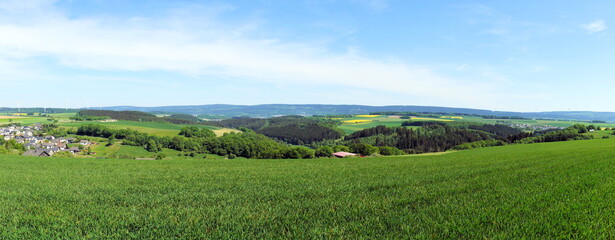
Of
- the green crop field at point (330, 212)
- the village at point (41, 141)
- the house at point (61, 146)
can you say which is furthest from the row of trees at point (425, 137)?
the house at point (61, 146)

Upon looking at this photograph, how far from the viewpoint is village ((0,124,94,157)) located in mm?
83562

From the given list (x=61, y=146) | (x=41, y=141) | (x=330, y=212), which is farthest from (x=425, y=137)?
(x=41, y=141)

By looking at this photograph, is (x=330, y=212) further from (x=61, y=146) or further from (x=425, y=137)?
(x=425, y=137)

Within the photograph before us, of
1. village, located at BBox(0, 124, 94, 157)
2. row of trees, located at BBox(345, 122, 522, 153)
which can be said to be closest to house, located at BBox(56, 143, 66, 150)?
village, located at BBox(0, 124, 94, 157)

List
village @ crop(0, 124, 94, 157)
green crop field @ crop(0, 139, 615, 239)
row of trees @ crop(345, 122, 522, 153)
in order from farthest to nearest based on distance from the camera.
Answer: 1. row of trees @ crop(345, 122, 522, 153)
2. village @ crop(0, 124, 94, 157)
3. green crop field @ crop(0, 139, 615, 239)

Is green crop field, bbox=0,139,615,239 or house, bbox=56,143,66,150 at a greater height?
green crop field, bbox=0,139,615,239

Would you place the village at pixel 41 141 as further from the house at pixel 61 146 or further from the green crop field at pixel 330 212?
the green crop field at pixel 330 212

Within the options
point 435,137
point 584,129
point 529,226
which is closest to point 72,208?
point 529,226

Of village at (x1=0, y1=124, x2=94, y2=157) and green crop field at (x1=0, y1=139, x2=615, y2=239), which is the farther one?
village at (x1=0, y1=124, x2=94, y2=157)

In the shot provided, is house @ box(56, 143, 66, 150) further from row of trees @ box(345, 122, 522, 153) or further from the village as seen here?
row of trees @ box(345, 122, 522, 153)

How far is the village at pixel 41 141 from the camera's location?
83562 mm

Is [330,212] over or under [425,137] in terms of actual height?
over

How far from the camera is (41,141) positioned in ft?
314

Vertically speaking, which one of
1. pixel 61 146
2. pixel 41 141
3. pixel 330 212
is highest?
pixel 330 212
